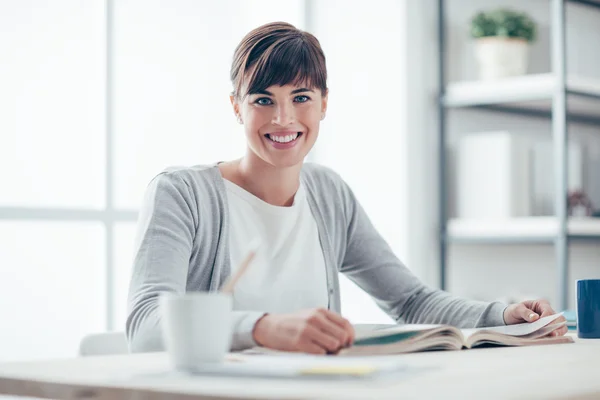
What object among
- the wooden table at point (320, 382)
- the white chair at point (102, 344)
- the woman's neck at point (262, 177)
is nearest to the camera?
the wooden table at point (320, 382)

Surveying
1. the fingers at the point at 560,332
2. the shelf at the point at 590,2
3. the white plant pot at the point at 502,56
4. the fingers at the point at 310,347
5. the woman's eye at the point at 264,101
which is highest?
the shelf at the point at 590,2

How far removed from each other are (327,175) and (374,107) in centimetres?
131

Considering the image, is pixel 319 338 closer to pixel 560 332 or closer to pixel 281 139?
pixel 560 332

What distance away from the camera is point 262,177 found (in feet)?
6.14

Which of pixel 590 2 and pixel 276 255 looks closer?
pixel 276 255

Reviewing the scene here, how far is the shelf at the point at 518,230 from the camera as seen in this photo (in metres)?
3.01

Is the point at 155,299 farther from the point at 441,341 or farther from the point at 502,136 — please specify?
the point at 502,136

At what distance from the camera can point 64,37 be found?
2.75 metres

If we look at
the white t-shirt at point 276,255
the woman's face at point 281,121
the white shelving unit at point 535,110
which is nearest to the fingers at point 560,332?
the white t-shirt at point 276,255

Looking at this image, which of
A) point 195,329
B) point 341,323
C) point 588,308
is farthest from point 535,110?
A: point 195,329

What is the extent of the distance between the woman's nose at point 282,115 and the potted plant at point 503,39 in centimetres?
157

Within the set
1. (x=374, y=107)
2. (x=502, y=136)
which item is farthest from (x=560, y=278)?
(x=374, y=107)

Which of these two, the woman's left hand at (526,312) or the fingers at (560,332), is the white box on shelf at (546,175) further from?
the fingers at (560,332)

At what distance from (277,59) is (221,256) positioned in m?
0.38
